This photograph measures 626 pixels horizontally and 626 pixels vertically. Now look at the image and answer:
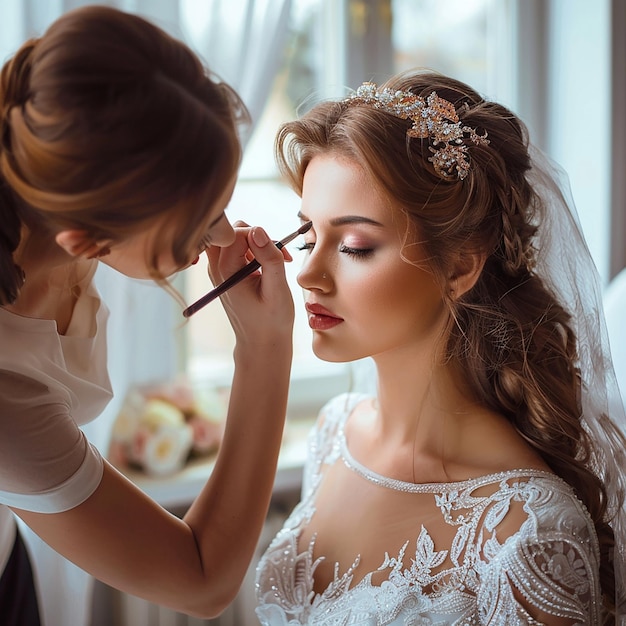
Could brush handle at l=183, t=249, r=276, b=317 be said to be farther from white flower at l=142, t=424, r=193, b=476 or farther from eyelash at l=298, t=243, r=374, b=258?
white flower at l=142, t=424, r=193, b=476

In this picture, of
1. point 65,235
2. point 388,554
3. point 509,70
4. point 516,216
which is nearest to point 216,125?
point 65,235

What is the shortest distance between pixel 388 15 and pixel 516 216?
129 centimetres

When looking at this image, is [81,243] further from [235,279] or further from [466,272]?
[466,272]

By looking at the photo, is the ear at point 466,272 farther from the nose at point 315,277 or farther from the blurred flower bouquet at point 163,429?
the blurred flower bouquet at point 163,429

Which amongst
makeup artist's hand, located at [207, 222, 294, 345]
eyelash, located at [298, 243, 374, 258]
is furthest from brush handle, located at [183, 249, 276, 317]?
eyelash, located at [298, 243, 374, 258]

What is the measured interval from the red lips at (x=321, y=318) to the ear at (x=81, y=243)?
0.42m

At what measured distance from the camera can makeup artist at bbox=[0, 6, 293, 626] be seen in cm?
73

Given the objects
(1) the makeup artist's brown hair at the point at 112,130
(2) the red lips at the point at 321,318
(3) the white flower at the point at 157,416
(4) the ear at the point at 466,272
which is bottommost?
(3) the white flower at the point at 157,416

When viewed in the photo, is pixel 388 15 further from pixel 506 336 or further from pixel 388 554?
pixel 388 554

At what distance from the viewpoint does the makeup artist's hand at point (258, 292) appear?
3.57ft

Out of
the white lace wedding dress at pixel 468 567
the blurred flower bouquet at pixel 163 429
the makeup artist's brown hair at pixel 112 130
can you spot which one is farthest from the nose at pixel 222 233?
the blurred flower bouquet at pixel 163 429

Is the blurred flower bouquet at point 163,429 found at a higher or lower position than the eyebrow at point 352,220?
lower

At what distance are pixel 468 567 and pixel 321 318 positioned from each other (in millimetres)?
420

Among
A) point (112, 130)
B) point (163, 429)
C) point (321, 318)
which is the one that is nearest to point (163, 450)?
point (163, 429)
